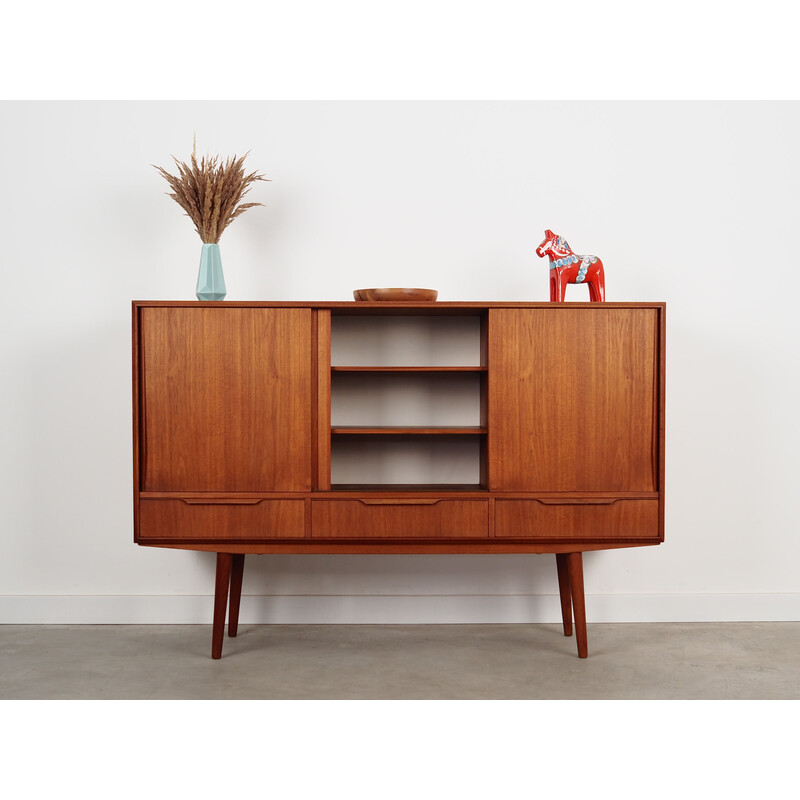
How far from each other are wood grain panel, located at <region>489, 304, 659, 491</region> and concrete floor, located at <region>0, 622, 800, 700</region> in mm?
715

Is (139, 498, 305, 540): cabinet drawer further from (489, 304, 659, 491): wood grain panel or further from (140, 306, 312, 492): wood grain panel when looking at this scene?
(489, 304, 659, 491): wood grain panel

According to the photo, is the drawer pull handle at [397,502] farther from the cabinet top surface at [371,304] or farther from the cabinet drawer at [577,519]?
the cabinet top surface at [371,304]

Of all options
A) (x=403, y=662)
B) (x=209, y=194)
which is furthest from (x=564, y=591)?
(x=209, y=194)

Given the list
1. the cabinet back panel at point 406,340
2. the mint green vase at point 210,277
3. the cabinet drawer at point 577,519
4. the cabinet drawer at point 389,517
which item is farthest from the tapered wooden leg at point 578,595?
the mint green vase at point 210,277

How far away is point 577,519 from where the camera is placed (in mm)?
2881

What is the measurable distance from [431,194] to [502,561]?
1.74m

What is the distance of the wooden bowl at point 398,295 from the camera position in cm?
293

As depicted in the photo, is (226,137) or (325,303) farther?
(226,137)

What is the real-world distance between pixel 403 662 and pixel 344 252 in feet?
5.95

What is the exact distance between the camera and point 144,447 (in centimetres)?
286

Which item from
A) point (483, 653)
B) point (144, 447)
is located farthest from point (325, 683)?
point (144, 447)

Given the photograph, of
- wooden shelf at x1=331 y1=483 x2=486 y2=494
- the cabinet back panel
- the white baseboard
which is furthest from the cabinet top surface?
the white baseboard

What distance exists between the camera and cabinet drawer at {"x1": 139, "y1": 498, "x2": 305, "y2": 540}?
9.37ft

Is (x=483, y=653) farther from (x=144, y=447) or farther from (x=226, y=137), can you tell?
(x=226, y=137)
